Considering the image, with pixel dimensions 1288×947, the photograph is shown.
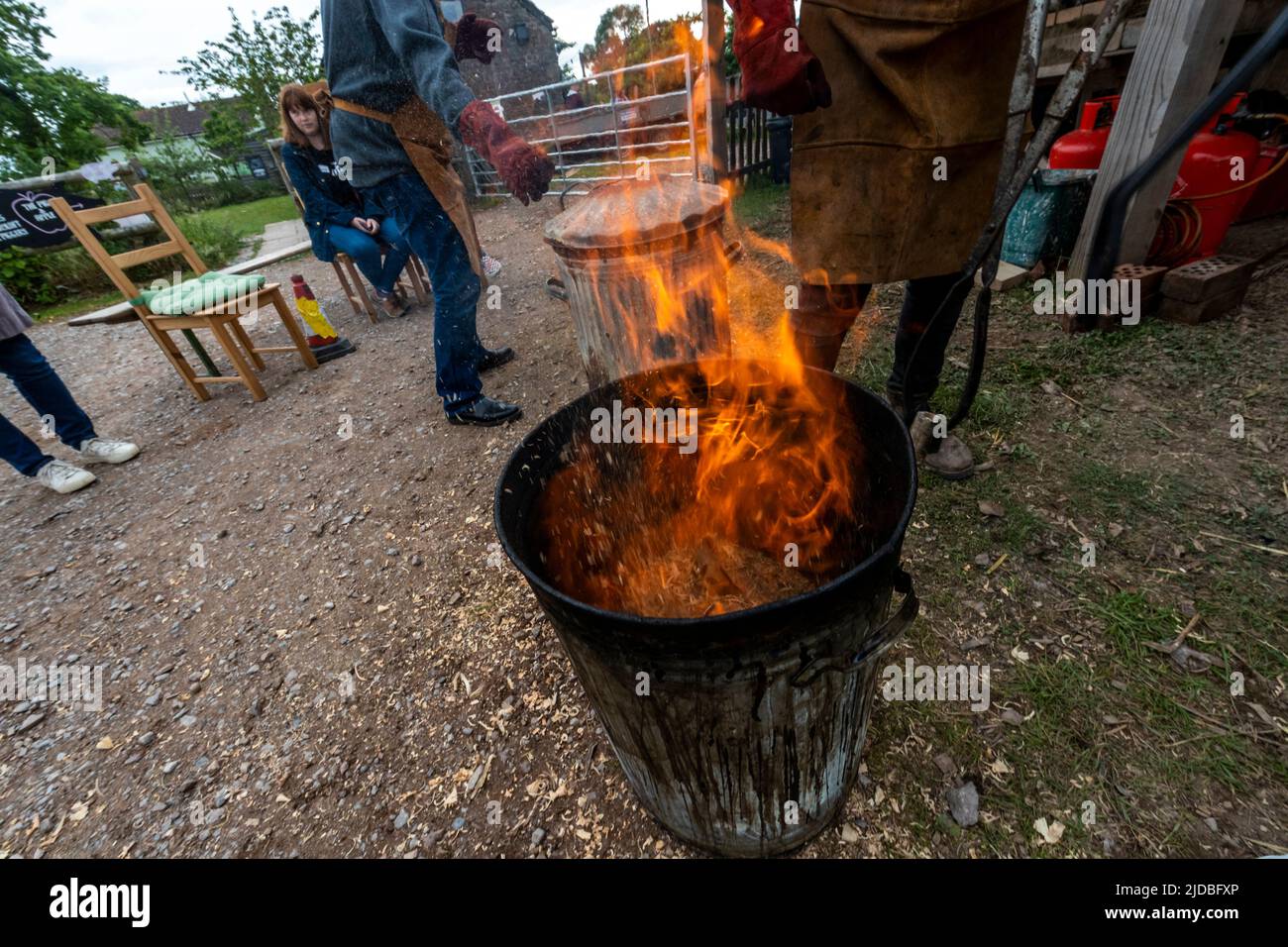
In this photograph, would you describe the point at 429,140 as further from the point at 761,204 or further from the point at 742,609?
the point at 761,204

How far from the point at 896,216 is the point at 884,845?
2212mm

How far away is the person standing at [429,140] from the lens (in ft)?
8.61

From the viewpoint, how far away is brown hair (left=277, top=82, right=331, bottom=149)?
4.96 metres

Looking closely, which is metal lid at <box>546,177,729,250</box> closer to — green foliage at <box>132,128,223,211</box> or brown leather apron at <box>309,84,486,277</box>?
brown leather apron at <box>309,84,486,277</box>

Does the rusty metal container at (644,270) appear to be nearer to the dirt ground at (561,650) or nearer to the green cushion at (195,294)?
the dirt ground at (561,650)

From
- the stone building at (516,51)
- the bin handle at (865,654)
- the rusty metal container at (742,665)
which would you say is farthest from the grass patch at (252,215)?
the bin handle at (865,654)

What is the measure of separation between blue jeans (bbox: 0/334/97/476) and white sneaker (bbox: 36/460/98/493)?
0.05 metres

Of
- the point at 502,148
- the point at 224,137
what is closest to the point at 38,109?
the point at 224,137

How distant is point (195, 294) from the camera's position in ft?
15.0

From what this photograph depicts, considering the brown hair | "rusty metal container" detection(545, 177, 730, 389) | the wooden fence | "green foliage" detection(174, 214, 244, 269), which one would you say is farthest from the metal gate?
"green foliage" detection(174, 214, 244, 269)

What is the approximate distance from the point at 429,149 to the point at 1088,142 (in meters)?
5.04

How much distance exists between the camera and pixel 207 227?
478 inches

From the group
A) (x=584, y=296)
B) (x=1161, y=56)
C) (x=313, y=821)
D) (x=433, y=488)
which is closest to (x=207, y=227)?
(x=433, y=488)
